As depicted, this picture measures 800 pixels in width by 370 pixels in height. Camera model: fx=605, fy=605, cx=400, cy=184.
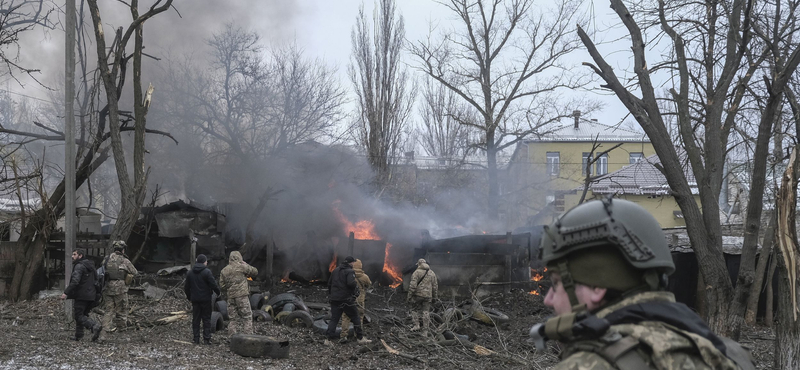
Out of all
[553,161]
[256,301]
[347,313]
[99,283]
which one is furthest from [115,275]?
[553,161]

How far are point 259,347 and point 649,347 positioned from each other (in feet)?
27.1

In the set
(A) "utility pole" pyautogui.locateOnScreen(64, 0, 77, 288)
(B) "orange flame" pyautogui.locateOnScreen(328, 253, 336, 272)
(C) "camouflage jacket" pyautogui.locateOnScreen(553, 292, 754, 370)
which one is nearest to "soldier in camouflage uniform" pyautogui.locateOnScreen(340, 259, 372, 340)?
(A) "utility pole" pyautogui.locateOnScreen(64, 0, 77, 288)

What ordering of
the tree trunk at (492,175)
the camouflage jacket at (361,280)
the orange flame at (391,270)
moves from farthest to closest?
the tree trunk at (492,175) → the orange flame at (391,270) → the camouflage jacket at (361,280)

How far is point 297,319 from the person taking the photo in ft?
40.5

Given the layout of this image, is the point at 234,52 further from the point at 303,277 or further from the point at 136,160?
the point at 136,160

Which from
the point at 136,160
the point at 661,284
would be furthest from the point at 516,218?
the point at 661,284

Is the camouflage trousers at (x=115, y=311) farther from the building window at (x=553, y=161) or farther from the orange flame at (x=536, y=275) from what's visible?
the building window at (x=553, y=161)

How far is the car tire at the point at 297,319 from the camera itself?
1217 cm

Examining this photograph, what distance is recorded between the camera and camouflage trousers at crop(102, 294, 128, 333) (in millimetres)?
9984

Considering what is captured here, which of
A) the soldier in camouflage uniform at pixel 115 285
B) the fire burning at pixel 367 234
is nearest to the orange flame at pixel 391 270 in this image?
the fire burning at pixel 367 234

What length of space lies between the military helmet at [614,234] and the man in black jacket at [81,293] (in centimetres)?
942

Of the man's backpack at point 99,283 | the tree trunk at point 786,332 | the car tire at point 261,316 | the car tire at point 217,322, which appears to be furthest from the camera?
the car tire at point 261,316

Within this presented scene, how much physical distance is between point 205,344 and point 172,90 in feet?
49.8

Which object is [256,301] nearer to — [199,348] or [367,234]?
[199,348]
